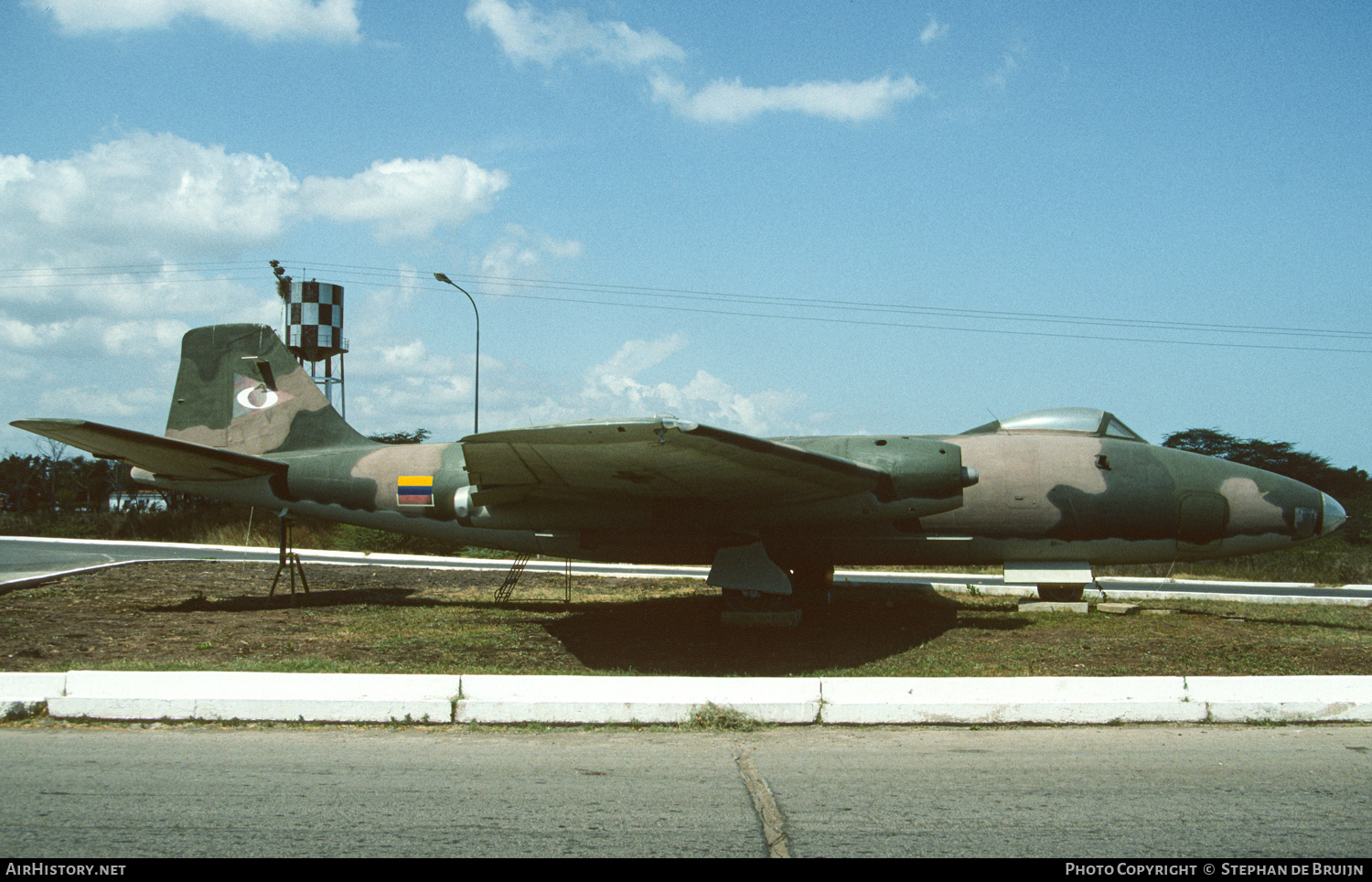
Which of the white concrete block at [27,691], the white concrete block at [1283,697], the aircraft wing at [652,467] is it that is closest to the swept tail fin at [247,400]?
the aircraft wing at [652,467]

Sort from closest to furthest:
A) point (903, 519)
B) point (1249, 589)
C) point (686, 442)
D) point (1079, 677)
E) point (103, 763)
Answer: point (103, 763)
point (1079, 677)
point (686, 442)
point (903, 519)
point (1249, 589)

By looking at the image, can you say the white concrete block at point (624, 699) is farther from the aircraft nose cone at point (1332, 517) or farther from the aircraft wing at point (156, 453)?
the aircraft nose cone at point (1332, 517)

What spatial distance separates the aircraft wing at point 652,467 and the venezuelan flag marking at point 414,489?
149cm

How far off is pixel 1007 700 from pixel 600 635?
17.1ft

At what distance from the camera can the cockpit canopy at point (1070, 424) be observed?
39.3ft

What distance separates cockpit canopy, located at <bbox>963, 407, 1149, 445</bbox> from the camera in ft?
39.3

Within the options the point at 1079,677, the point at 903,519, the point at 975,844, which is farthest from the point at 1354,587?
the point at 975,844

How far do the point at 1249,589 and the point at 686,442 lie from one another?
1466 centimetres

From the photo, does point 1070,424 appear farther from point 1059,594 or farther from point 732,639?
point 732,639

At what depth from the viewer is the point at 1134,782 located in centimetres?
498

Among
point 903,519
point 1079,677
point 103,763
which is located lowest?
point 103,763

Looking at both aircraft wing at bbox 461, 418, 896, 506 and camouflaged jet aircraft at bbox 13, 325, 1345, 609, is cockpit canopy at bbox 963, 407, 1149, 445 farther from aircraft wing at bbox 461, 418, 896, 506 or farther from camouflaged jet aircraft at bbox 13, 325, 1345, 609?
aircraft wing at bbox 461, 418, 896, 506

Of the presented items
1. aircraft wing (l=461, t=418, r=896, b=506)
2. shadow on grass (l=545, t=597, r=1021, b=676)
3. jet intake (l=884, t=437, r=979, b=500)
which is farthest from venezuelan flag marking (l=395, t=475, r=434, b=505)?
jet intake (l=884, t=437, r=979, b=500)
